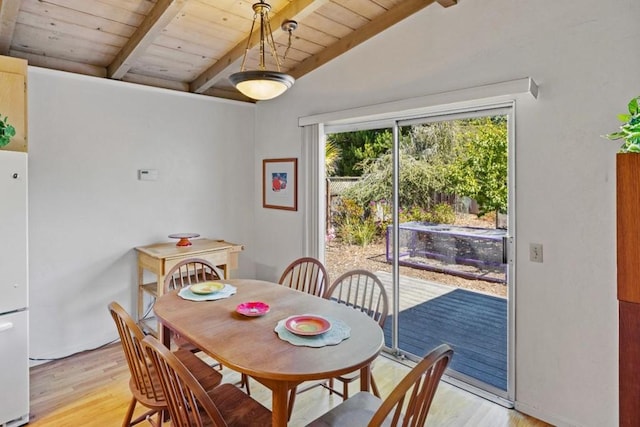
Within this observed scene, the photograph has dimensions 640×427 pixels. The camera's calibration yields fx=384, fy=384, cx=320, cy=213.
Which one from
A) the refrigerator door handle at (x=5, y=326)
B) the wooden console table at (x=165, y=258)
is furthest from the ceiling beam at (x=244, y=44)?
the refrigerator door handle at (x=5, y=326)

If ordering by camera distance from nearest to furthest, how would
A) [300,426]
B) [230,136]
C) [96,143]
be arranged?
[300,426] < [96,143] < [230,136]

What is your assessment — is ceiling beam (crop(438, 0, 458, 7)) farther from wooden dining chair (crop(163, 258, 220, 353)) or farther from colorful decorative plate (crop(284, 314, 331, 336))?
wooden dining chair (crop(163, 258, 220, 353))

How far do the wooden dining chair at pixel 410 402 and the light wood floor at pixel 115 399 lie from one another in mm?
778

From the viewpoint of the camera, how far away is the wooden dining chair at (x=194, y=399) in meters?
1.32

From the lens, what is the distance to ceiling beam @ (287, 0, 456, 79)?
2758mm

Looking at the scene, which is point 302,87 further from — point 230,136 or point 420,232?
point 420,232

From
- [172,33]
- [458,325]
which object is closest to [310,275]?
[458,325]

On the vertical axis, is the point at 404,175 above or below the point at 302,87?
below

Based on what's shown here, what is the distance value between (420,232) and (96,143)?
277 cm

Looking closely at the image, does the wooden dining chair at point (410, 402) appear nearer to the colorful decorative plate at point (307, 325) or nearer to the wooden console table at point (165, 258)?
the colorful decorative plate at point (307, 325)

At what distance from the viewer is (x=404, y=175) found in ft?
10.1

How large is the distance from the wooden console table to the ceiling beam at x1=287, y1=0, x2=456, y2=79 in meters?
1.82

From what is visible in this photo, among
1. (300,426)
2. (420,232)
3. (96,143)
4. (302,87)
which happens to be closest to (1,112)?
(96,143)

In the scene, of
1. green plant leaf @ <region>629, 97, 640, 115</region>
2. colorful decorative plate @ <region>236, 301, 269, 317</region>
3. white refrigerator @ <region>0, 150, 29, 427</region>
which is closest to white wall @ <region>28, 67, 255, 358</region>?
white refrigerator @ <region>0, 150, 29, 427</region>
